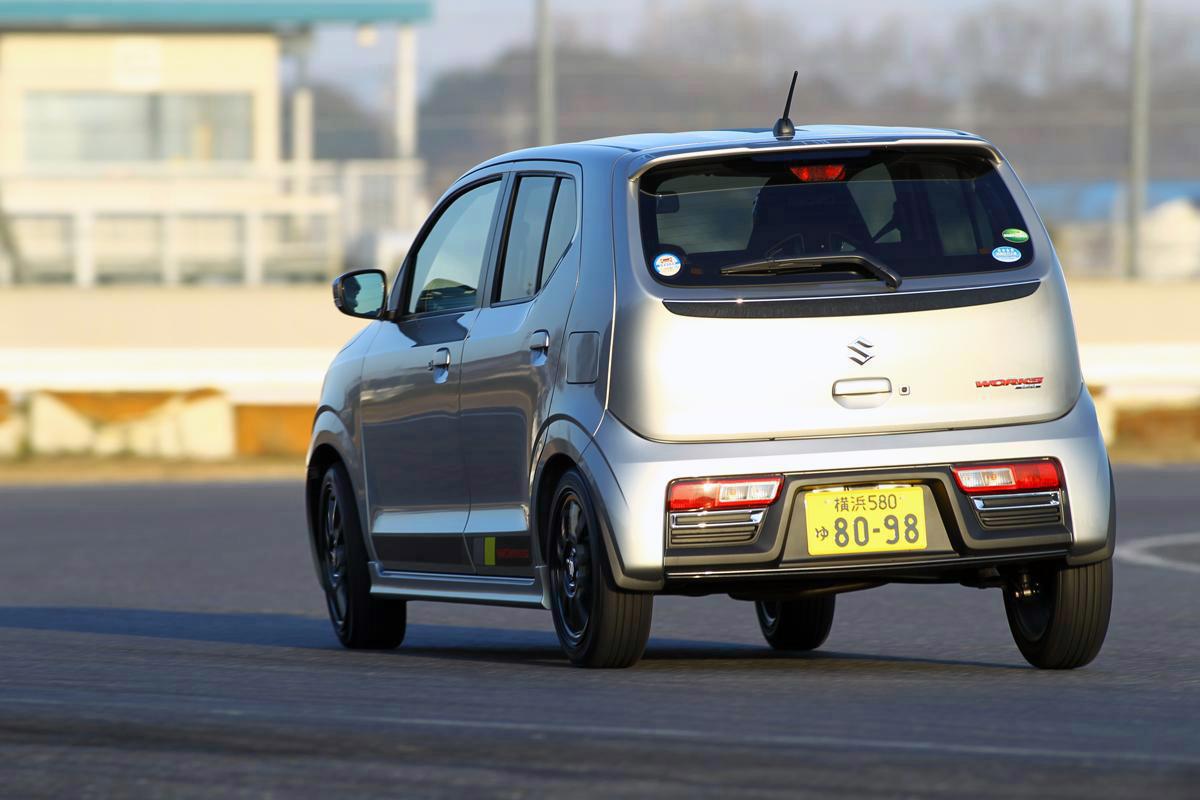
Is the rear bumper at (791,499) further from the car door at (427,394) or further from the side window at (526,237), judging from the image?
the car door at (427,394)

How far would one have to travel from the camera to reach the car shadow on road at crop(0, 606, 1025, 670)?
342 inches

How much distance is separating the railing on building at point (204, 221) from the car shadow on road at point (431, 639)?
66.1 ft

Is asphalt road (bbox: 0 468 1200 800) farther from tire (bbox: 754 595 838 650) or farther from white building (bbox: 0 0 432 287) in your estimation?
white building (bbox: 0 0 432 287)

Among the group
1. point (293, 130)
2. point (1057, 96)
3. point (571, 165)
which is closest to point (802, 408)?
point (571, 165)

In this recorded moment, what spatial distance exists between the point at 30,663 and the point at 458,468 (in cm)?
168

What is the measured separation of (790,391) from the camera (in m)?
7.49

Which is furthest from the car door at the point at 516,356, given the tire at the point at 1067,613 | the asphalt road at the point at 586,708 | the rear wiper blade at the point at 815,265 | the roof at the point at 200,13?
the roof at the point at 200,13

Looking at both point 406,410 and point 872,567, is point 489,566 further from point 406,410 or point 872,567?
point 872,567

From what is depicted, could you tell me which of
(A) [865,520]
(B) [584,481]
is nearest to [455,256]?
(B) [584,481]

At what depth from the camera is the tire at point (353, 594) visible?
32.0 ft

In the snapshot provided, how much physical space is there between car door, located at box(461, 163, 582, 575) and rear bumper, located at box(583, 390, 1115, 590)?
0.60 meters

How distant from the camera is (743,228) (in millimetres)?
7727

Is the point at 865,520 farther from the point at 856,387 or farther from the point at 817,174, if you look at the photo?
the point at 817,174

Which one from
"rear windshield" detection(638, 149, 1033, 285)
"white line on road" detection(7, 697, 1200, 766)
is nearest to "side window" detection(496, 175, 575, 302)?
"rear windshield" detection(638, 149, 1033, 285)
